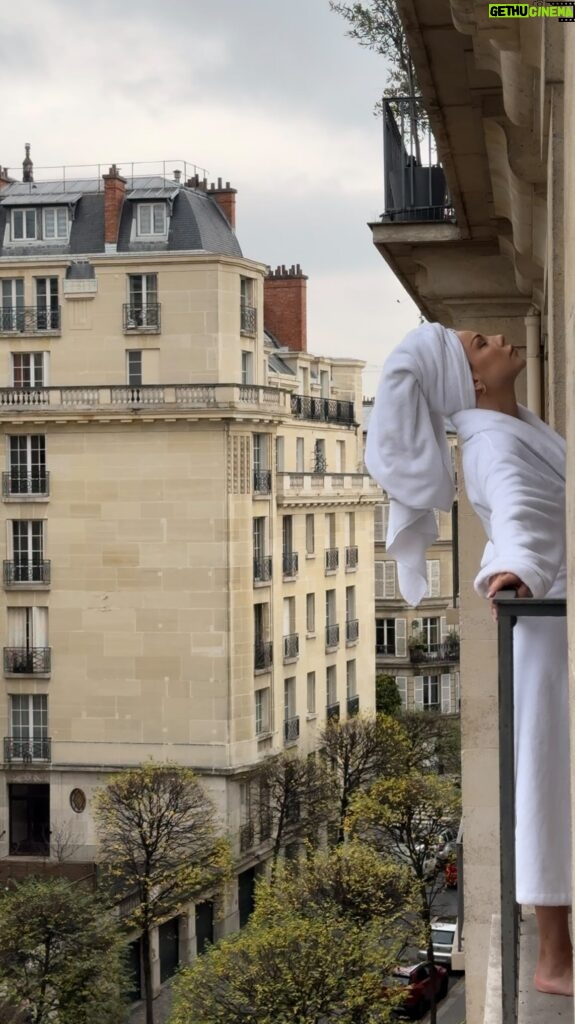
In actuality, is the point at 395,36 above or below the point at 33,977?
above

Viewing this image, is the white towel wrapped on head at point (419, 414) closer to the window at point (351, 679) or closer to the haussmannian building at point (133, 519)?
the haussmannian building at point (133, 519)

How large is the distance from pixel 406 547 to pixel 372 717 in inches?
2088

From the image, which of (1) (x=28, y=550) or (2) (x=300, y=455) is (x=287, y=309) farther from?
(1) (x=28, y=550)

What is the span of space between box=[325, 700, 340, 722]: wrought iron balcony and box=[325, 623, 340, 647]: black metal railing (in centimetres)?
204

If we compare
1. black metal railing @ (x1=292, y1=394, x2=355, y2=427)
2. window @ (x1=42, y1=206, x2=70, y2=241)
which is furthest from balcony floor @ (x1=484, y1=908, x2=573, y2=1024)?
black metal railing @ (x1=292, y1=394, x2=355, y2=427)

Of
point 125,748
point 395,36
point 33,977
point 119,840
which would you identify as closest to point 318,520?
point 125,748

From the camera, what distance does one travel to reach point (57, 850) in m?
44.4

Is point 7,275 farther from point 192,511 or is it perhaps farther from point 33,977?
point 33,977

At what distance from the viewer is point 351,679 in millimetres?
57625

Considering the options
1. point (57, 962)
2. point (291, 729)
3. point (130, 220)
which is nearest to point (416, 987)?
point (57, 962)

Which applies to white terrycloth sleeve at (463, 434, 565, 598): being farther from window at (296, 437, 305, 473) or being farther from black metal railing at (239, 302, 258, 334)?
window at (296, 437, 305, 473)

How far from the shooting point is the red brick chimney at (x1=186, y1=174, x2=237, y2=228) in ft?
167

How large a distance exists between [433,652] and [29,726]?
24.3 metres

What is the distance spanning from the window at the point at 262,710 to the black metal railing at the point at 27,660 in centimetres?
625
